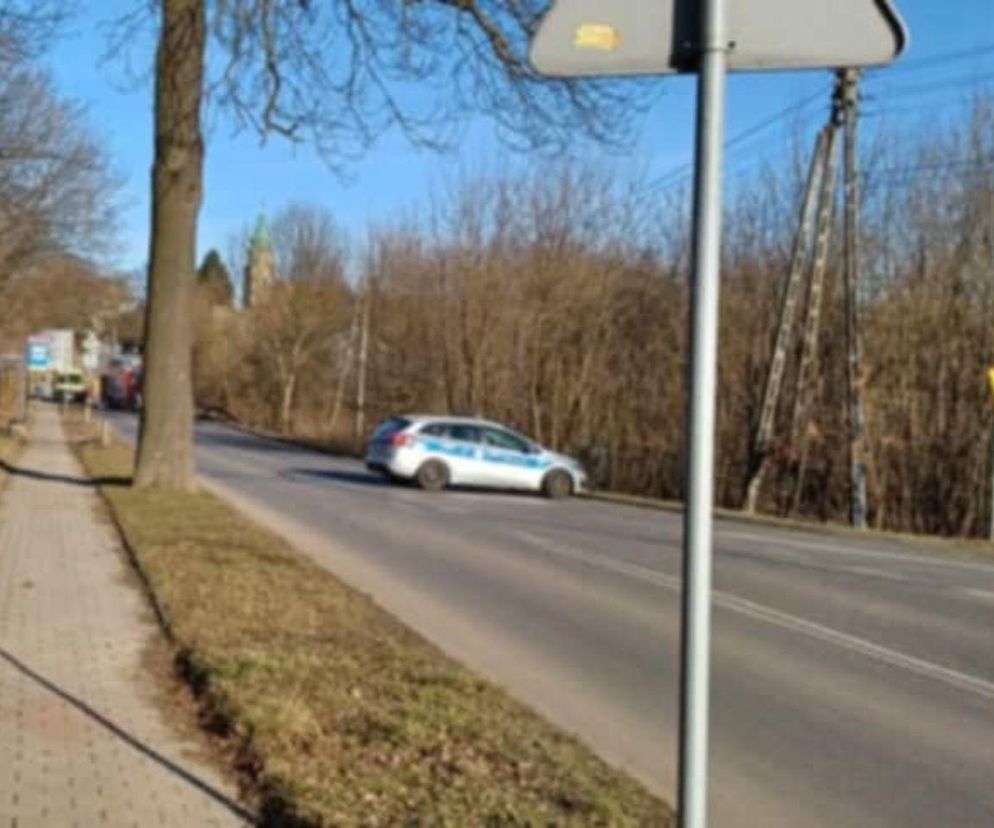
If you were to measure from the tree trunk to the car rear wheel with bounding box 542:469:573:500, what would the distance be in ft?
38.9

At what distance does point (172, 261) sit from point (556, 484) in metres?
13.5

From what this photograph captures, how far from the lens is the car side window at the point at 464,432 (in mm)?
30781

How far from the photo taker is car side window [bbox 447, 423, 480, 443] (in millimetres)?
30781

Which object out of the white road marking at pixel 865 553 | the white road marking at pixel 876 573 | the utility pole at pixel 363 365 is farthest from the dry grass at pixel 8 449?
the utility pole at pixel 363 365

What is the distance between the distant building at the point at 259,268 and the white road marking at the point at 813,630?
58.0 m

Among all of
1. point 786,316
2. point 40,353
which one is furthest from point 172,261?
point 40,353

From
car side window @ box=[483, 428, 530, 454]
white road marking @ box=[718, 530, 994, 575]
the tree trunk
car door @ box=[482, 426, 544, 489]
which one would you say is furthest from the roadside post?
car side window @ box=[483, 428, 530, 454]

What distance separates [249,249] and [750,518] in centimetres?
5819

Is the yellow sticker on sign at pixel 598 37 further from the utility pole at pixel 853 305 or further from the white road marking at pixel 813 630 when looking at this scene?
the utility pole at pixel 853 305

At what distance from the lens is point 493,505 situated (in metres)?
26.5

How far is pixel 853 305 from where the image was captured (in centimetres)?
2798

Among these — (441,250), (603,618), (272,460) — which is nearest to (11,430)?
(272,460)

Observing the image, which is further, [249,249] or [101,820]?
[249,249]

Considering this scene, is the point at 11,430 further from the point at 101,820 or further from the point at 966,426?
the point at 101,820
